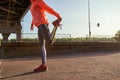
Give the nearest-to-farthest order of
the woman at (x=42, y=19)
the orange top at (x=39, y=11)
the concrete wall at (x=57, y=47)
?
the woman at (x=42, y=19), the orange top at (x=39, y=11), the concrete wall at (x=57, y=47)

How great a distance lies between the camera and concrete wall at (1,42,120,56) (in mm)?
10850

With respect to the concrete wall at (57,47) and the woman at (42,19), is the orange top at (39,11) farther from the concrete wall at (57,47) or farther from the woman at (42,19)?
the concrete wall at (57,47)

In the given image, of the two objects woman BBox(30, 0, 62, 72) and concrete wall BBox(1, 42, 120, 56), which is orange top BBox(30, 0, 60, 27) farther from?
concrete wall BBox(1, 42, 120, 56)

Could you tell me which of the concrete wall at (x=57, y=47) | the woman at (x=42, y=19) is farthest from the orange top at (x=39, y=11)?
the concrete wall at (x=57, y=47)

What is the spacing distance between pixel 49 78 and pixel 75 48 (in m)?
7.99

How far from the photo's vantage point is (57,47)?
11594mm

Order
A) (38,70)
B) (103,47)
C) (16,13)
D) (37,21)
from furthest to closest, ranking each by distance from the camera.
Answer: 1. (16,13)
2. (103,47)
3. (37,21)
4. (38,70)

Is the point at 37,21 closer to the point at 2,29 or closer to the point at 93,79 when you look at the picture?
the point at 93,79

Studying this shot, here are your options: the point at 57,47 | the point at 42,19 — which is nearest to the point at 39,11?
the point at 42,19

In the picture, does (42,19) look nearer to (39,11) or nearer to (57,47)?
(39,11)

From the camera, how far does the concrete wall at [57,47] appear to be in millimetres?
10850

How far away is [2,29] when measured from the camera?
2872cm

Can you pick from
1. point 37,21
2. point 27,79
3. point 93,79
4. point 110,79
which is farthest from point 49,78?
point 37,21

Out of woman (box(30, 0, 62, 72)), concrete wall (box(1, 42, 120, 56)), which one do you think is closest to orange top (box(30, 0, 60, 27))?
woman (box(30, 0, 62, 72))
